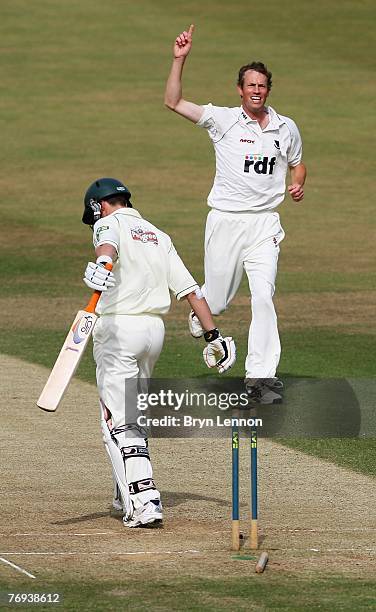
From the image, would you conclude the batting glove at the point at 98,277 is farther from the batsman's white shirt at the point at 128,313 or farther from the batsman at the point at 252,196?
the batsman at the point at 252,196

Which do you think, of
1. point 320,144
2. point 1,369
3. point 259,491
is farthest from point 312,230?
point 259,491

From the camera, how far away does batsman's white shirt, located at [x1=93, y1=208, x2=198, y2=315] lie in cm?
826

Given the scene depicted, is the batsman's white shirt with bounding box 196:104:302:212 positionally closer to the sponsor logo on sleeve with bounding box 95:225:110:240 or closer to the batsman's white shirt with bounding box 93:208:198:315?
the batsman's white shirt with bounding box 93:208:198:315

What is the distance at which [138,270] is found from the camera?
8.27 m

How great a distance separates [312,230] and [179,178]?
3652 millimetres

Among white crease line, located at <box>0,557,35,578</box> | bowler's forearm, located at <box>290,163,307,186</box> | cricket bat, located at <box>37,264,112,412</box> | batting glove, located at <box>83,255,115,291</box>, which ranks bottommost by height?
white crease line, located at <box>0,557,35,578</box>

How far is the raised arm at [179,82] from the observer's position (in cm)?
1109

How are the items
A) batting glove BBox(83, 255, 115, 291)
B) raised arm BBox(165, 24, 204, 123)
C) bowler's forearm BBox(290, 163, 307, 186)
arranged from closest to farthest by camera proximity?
batting glove BBox(83, 255, 115, 291) < raised arm BBox(165, 24, 204, 123) < bowler's forearm BBox(290, 163, 307, 186)

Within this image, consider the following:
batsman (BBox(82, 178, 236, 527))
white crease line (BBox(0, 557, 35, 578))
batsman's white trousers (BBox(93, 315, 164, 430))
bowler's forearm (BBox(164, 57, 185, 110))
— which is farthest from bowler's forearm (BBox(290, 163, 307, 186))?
white crease line (BBox(0, 557, 35, 578))

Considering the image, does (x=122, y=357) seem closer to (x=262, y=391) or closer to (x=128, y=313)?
(x=128, y=313)

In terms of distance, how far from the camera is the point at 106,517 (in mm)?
8453

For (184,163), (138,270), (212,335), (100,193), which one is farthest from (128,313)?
(184,163)

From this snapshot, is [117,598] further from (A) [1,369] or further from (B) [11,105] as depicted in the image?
(B) [11,105]

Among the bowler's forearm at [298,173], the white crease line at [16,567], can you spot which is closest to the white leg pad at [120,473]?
the white crease line at [16,567]
